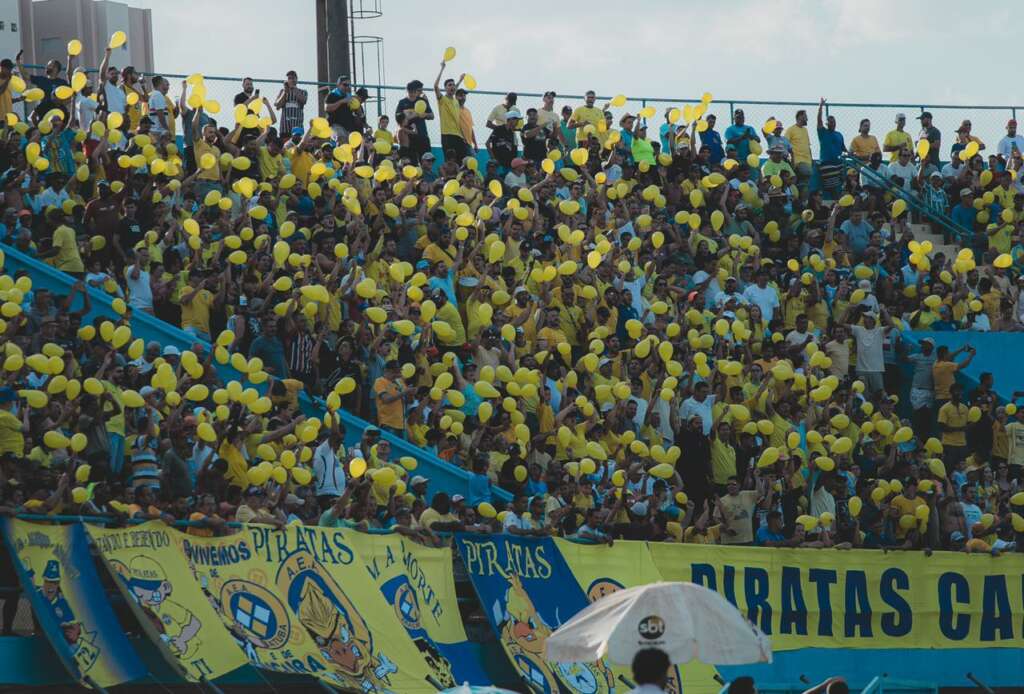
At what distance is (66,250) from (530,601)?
238 inches

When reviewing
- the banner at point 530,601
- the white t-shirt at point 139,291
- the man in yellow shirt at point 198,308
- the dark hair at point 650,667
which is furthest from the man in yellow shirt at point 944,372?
the dark hair at point 650,667

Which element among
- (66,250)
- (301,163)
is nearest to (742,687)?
(66,250)

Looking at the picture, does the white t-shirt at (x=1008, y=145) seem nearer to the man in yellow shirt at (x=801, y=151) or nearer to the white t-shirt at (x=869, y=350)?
the man in yellow shirt at (x=801, y=151)

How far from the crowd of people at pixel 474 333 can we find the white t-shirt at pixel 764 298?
0.12 feet

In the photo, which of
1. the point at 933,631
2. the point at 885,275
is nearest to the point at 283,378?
the point at 933,631

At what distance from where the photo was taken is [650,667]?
908cm

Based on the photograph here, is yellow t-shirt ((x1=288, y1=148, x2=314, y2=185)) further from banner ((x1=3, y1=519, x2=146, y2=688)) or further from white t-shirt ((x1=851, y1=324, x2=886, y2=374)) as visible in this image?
banner ((x1=3, y1=519, x2=146, y2=688))

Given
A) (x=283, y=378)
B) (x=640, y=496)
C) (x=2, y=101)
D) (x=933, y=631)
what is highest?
(x=2, y=101)

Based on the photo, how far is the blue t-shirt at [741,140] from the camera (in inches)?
1065

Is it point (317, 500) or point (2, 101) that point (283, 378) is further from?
point (2, 101)

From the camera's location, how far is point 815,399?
22.3 metres

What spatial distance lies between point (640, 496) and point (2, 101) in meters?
8.24

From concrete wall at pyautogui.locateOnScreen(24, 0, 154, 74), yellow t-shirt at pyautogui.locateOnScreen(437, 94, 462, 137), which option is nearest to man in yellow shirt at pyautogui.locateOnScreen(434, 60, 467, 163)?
yellow t-shirt at pyautogui.locateOnScreen(437, 94, 462, 137)

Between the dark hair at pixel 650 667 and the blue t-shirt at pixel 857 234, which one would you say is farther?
the blue t-shirt at pixel 857 234
